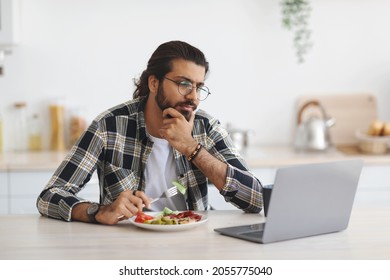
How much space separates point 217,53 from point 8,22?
1.24 metres

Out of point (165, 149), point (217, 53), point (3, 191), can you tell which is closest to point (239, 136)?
point (217, 53)

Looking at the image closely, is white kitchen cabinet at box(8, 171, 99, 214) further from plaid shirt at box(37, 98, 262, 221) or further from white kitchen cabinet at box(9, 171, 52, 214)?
plaid shirt at box(37, 98, 262, 221)

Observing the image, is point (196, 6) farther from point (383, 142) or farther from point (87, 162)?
point (87, 162)

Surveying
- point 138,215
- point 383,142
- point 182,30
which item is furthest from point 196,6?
point 138,215

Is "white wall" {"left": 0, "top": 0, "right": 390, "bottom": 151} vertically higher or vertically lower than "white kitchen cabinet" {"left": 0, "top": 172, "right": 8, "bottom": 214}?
higher

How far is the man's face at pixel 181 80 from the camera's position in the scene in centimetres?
258

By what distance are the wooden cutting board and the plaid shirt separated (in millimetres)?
1804

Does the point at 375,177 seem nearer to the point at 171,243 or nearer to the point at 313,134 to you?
the point at 313,134

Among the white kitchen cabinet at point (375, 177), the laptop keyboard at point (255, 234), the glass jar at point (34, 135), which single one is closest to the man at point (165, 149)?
the laptop keyboard at point (255, 234)

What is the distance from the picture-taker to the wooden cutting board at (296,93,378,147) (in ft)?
14.5

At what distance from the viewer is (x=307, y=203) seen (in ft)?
6.46

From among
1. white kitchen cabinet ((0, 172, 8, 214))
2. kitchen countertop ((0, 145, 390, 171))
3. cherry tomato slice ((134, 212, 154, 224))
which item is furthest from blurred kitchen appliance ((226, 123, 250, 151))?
cherry tomato slice ((134, 212, 154, 224))

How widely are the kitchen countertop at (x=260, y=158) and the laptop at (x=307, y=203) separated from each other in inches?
68.2

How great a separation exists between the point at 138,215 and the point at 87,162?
455 mm
